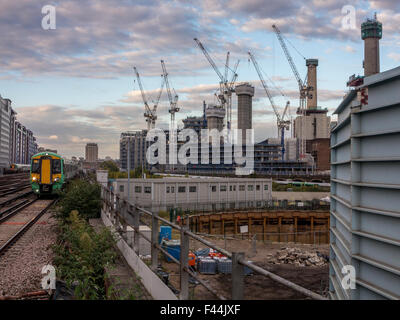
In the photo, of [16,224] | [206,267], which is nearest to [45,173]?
[16,224]

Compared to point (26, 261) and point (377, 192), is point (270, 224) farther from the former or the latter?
point (377, 192)

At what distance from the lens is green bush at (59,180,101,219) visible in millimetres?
18172

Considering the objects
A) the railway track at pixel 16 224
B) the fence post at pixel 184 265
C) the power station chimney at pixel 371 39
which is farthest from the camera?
the power station chimney at pixel 371 39

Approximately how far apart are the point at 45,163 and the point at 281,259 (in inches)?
743

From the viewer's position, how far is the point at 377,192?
5262 millimetres

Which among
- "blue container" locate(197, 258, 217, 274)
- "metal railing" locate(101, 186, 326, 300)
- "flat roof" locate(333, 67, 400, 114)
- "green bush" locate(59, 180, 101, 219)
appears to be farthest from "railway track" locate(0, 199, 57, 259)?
"flat roof" locate(333, 67, 400, 114)

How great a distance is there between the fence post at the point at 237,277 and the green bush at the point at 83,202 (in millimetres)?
15501

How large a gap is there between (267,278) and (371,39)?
190 meters

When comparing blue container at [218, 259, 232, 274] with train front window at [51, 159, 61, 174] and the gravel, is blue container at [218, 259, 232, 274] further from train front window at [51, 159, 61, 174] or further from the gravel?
train front window at [51, 159, 61, 174]

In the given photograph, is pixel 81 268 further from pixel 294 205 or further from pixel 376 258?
pixel 294 205

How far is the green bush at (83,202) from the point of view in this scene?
18172 millimetres

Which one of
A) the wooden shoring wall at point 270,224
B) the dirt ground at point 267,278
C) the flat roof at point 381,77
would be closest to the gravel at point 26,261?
the dirt ground at point 267,278

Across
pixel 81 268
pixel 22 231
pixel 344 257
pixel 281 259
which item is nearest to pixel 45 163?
pixel 22 231

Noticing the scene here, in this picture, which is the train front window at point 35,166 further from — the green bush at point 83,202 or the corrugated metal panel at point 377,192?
the corrugated metal panel at point 377,192
